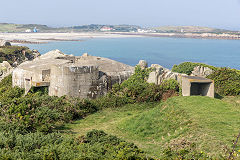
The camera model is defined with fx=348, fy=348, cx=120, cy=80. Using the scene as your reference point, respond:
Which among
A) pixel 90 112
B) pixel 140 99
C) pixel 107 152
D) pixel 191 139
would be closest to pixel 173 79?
pixel 140 99

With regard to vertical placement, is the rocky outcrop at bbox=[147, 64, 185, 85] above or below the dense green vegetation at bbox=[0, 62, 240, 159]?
above

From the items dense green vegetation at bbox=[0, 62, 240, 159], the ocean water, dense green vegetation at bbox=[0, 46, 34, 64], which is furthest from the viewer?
the ocean water

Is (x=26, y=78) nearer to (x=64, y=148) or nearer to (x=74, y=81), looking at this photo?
(x=74, y=81)

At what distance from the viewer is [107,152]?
7641mm

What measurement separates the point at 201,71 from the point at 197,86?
17.6 feet

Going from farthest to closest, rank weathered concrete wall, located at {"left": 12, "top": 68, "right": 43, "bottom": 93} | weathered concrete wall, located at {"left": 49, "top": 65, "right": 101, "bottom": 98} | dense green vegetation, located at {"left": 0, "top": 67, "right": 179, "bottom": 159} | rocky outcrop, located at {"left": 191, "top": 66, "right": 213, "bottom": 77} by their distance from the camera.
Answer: rocky outcrop, located at {"left": 191, "top": 66, "right": 213, "bottom": 77} → weathered concrete wall, located at {"left": 12, "top": 68, "right": 43, "bottom": 93} → weathered concrete wall, located at {"left": 49, "top": 65, "right": 101, "bottom": 98} → dense green vegetation, located at {"left": 0, "top": 67, "right": 179, "bottom": 159}

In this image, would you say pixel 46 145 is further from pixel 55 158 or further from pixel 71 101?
pixel 71 101

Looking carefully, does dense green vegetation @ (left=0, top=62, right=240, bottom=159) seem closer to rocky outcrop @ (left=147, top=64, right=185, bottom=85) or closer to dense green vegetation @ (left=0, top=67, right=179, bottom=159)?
dense green vegetation @ (left=0, top=67, right=179, bottom=159)

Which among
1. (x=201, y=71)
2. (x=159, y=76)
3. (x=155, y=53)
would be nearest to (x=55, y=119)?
(x=159, y=76)

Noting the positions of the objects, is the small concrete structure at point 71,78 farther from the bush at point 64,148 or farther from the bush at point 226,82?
the bush at point 64,148

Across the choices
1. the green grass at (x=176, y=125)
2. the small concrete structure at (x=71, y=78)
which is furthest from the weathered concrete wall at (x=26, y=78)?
the green grass at (x=176, y=125)

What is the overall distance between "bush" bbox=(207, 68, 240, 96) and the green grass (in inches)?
157

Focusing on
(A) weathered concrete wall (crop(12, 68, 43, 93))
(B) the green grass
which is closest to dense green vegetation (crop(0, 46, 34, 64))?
(A) weathered concrete wall (crop(12, 68, 43, 93))

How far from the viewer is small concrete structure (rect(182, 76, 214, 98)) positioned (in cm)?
1423
